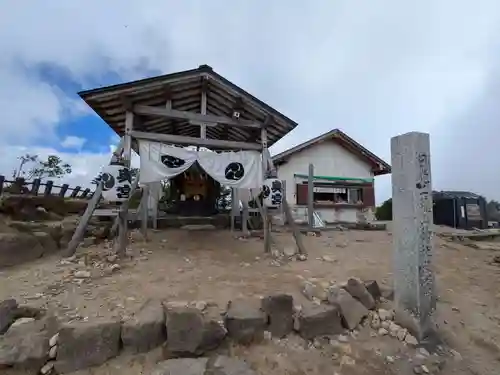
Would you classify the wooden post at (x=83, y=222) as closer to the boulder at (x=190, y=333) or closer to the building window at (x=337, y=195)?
the boulder at (x=190, y=333)

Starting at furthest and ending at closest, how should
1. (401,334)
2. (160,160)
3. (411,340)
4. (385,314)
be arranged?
(160,160) < (385,314) < (401,334) < (411,340)

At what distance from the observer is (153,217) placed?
35.9 ft

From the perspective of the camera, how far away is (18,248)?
6477 mm

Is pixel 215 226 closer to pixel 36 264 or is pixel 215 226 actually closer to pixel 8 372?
pixel 36 264

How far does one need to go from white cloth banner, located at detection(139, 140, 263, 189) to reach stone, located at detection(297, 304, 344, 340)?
4955mm

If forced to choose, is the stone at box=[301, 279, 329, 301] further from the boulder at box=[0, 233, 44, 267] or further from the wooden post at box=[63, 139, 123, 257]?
the boulder at box=[0, 233, 44, 267]

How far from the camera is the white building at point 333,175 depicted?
1559 cm

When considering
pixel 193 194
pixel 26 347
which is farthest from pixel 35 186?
pixel 26 347

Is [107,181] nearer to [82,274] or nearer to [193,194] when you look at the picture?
[82,274]

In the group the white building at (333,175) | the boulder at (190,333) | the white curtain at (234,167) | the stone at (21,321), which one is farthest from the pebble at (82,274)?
the white building at (333,175)

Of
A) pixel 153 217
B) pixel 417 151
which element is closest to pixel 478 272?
pixel 417 151

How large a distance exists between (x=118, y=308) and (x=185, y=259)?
2.87m

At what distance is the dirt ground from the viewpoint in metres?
3.36

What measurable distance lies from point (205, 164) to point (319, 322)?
5422 mm
